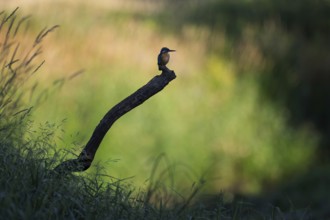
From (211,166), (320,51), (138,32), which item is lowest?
(211,166)

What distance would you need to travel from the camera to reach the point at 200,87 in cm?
1078

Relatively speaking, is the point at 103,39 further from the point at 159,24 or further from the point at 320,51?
the point at 320,51

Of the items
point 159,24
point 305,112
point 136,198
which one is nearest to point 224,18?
point 159,24

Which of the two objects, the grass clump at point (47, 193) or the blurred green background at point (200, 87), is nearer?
the grass clump at point (47, 193)

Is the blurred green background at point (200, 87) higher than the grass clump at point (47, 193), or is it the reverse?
the blurred green background at point (200, 87)

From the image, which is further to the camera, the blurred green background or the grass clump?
the blurred green background

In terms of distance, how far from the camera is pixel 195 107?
35.0ft

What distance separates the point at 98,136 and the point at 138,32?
761cm

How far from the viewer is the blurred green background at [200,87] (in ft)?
32.7

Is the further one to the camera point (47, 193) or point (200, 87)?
point (200, 87)

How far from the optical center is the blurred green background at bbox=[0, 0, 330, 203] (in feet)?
32.7

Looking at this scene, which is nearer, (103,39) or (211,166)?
(211,166)

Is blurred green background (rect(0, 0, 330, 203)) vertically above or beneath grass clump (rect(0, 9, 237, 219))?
above

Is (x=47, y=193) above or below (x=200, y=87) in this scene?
below
